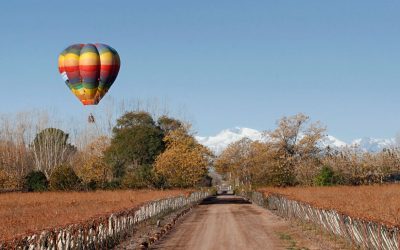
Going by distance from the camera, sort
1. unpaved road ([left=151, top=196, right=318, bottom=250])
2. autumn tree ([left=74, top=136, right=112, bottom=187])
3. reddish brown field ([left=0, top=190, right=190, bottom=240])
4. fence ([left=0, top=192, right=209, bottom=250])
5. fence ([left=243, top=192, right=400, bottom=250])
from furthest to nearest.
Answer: autumn tree ([left=74, top=136, right=112, bottom=187]) → unpaved road ([left=151, top=196, right=318, bottom=250]) → reddish brown field ([left=0, top=190, right=190, bottom=240]) → fence ([left=243, top=192, right=400, bottom=250]) → fence ([left=0, top=192, right=209, bottom=250])

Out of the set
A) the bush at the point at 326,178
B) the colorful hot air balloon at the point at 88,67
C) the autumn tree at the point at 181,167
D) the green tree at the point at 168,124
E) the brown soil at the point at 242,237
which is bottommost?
the brown soil at the point at 242,237

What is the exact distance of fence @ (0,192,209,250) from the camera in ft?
39.4

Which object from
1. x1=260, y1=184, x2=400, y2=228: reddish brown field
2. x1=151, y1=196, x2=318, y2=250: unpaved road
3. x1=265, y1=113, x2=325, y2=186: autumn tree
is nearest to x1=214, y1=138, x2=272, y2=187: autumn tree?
x1=265, y1=113, x2=325, y2=186: autumn tree

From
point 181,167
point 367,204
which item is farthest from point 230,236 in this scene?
point 181,167

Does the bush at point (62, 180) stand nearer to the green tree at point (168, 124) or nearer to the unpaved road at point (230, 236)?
the green tree at point (168, 124)

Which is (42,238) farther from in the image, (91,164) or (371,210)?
(91,164)

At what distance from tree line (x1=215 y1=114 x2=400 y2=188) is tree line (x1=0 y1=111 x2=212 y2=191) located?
28.9 feet

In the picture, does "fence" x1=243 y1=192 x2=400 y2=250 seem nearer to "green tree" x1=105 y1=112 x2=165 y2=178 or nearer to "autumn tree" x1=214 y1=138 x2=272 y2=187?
"green tree" x1=105 y1=112 x2=165 y2=178

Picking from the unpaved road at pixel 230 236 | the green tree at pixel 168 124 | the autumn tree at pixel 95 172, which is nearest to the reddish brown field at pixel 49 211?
the unpaved road at pixel 230 236

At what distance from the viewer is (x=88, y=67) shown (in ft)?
117

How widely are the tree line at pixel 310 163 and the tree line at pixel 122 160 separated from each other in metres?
8.80

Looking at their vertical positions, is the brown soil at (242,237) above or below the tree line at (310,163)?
below

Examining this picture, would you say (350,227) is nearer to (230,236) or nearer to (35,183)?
(230,236)

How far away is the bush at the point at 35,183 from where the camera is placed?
215 feet
